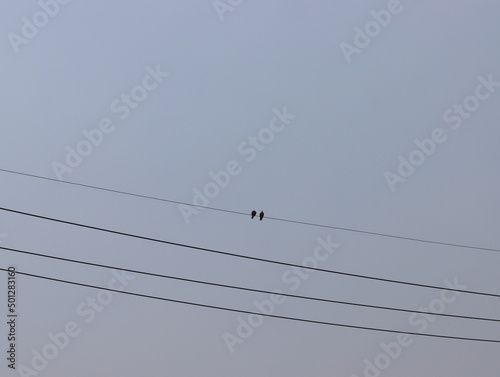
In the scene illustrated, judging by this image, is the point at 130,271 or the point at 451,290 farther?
the point at 451,290

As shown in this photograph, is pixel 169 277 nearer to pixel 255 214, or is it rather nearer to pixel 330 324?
pixel 255 214

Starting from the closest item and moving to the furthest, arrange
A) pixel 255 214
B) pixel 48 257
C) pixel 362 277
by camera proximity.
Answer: pixel 48 257 → pixel 255 214 → pixel 362 277

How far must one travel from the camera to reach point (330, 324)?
46719 millimetres

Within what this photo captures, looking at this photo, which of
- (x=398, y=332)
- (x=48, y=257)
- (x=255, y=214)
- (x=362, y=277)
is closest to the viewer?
(x=48, y=257)

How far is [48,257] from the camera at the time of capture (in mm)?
36406

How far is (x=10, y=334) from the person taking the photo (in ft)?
132

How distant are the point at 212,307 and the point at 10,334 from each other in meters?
8.75

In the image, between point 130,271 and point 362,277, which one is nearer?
point 130,271

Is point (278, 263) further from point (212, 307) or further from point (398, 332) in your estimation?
point (398, 332)

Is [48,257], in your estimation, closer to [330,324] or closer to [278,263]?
[278,263]

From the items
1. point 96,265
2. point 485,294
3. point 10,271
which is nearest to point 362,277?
point 485,294

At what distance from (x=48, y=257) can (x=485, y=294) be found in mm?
21491

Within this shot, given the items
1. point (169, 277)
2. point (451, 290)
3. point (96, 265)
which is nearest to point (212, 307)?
point (169, 277)

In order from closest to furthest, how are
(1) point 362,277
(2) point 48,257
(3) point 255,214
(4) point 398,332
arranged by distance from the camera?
(2) point 48,257 < (3) point 255,214 < (1) point 362,277 < (4) point 398,332
